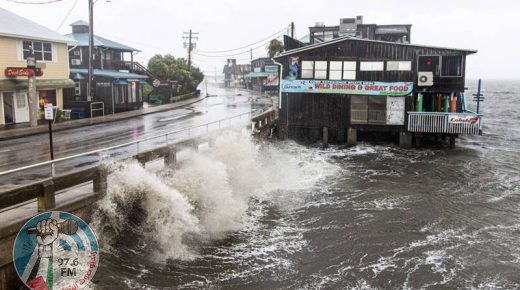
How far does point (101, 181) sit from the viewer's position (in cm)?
1183

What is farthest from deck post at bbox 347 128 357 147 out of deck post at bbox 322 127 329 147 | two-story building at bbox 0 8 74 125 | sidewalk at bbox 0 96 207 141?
two-story building at bbox 0 8 74 125

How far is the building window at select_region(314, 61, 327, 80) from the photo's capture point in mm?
30562

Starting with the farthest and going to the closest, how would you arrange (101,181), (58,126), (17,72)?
(58,126), (17,72), (101,181)

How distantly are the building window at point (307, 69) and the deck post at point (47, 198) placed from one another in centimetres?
2269

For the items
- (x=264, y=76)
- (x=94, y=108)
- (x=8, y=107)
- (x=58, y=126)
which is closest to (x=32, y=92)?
(x=8, y=107)

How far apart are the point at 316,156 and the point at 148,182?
16.1 m

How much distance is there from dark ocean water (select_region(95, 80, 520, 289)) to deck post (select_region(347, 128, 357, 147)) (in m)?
8.28

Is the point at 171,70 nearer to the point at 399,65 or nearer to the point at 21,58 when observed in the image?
the point at 21,58

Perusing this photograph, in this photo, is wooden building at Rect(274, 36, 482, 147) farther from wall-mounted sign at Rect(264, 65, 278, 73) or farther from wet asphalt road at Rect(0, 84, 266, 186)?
wall-mounted sign at Rect(264, 65, 278, 73)

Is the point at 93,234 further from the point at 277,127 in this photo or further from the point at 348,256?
the point at 277,127

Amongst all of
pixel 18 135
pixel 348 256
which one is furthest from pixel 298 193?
pixel 18 135

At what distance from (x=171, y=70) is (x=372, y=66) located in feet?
123

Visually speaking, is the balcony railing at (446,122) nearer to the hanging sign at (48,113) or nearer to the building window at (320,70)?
the building window at (320,70)

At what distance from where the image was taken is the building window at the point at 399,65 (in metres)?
29.4
